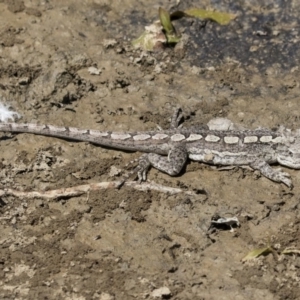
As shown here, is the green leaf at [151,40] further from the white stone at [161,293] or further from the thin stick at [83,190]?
the white stone at [161,293]

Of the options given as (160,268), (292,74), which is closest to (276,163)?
(292,74)

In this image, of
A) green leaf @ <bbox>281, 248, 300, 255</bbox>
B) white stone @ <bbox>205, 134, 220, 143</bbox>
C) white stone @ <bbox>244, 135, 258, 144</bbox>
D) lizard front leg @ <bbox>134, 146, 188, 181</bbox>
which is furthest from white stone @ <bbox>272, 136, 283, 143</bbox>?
green leaf @ <bbox>281, 248, 300, 255</bbox>

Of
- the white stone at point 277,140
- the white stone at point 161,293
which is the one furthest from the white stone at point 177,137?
the white stone at point 161,293

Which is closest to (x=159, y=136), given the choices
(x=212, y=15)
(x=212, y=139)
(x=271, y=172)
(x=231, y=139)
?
(x=212, y=139)

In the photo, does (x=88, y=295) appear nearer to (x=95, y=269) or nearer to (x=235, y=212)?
(x=95, y=269)

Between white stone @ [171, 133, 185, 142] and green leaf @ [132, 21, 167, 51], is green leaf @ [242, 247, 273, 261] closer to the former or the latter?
white stone @ [171, 133, 185, 142]

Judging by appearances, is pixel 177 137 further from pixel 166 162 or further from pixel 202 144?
pixel 166 162
